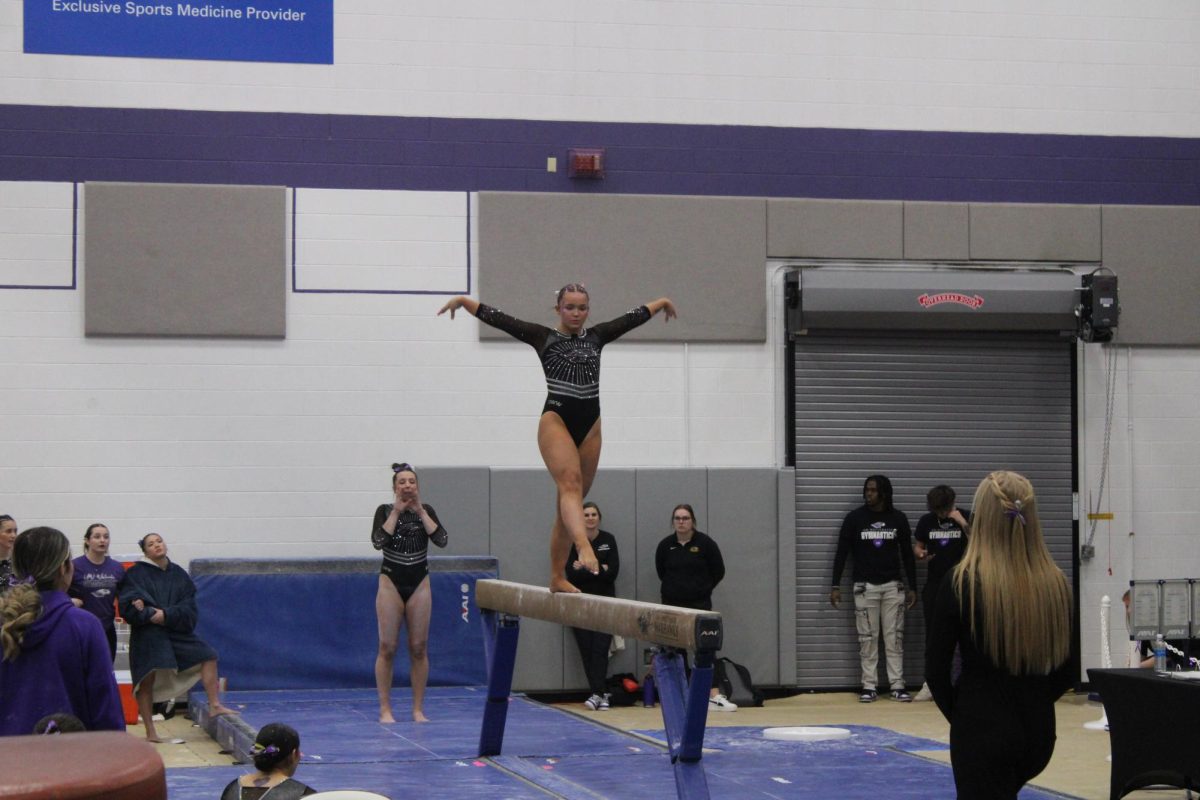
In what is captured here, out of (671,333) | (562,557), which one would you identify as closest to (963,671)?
(562,557)

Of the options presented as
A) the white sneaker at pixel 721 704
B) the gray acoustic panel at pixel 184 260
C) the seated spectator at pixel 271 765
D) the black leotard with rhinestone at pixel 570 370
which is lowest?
the white sneaker at pixel 721 704

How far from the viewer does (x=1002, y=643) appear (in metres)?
4.28

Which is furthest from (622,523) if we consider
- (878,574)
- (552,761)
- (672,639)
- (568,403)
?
(672,639)

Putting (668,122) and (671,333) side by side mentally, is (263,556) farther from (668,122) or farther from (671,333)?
(668,122)

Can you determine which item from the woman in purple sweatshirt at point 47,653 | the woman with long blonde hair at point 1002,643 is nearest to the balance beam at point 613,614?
the woman with long blonde hair at point 1002,643

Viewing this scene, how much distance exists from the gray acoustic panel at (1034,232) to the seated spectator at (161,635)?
7959 mm

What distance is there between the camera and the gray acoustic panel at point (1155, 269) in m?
13.8

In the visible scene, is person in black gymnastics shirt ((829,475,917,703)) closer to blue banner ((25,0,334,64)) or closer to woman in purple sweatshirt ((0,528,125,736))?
blue banner ((25,0,334,64))

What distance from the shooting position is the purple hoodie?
170 inches

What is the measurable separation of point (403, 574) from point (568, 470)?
10.6ft

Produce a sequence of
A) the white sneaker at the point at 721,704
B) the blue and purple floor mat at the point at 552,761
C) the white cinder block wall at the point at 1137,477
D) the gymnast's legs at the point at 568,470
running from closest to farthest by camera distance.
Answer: the gymnast's legs at the point at 568,470 < the blue and purple floor mat at the point at 552,761 < the white sneaker at the point at 721,704 < the white cinder block wall at the point at 1137,477

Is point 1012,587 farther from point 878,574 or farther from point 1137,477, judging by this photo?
point 1137,477

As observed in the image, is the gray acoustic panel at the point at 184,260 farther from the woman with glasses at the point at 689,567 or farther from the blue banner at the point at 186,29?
the woman with glasses at the point at 689,567

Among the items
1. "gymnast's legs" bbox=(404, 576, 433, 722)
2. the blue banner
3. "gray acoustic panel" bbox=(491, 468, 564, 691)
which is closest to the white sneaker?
"gray acoustic panel" bbox=(491, 468, 564, 691)
